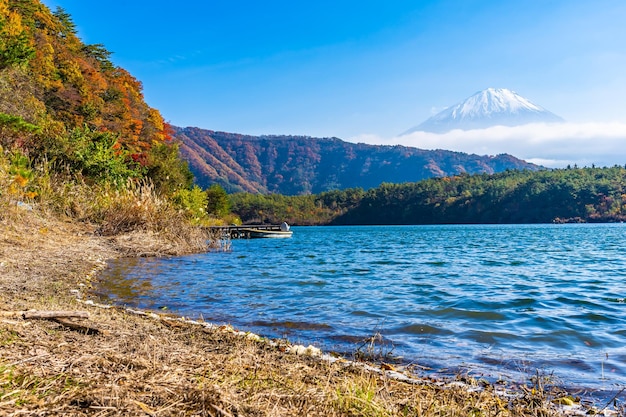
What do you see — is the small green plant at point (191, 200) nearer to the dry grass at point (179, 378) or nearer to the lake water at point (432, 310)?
the lake water at point (432, 310)

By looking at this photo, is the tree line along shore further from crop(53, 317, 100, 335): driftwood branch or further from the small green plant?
the small green plant

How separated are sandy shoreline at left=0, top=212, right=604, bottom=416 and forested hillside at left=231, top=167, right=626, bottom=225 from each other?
107m

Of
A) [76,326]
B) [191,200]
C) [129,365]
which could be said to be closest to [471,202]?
[191,200]

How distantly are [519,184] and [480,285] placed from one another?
11036 centimetres

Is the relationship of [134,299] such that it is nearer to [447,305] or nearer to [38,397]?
[447,305]

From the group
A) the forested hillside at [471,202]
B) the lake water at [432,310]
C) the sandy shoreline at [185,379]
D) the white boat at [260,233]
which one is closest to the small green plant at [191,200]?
the white boat at [260,233]

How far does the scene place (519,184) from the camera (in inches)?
4422

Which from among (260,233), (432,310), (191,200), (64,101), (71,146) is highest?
(64,101)

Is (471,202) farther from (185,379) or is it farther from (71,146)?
(185,379)

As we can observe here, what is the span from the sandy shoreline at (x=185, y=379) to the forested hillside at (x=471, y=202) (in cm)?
10665

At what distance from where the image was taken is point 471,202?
11538 cm

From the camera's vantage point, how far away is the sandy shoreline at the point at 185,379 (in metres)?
2.34

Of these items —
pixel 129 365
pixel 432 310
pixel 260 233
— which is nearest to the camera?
pixel 129 365

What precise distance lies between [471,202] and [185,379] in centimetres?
11932
